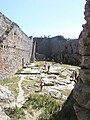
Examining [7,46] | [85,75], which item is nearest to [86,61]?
[85,75]

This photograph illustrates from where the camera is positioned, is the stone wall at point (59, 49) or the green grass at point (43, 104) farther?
the stone wall at point (59, 49)

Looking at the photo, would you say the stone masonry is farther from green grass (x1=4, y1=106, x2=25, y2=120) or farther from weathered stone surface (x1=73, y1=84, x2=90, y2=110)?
green grass (x1=4, y1=106, x2=25, y2=120)

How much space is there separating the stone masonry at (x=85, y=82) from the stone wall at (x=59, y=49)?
35.9m

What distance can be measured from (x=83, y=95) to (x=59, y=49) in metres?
43.6

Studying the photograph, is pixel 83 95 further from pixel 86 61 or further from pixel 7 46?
pixel 7 46

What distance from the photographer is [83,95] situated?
686 centimetres

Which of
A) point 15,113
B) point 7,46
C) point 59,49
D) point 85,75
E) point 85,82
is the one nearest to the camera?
point 85,75

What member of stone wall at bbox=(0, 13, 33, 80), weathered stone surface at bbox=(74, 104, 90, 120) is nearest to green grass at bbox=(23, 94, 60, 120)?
weathered stone surface at bbox=(74, 104, 90, 120)

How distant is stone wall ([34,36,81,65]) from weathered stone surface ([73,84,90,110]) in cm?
3606

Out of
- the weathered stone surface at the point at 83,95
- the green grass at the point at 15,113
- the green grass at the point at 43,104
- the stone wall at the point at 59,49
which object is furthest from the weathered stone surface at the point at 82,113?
the stone wall at the point at 59,49

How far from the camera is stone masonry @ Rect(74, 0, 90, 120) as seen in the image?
681 centimetres

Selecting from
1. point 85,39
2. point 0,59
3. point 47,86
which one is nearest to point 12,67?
point 0,59

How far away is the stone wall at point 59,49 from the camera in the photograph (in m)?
45.7

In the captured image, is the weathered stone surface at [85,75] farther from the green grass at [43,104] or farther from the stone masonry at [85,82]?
the green grass at [43,104]
